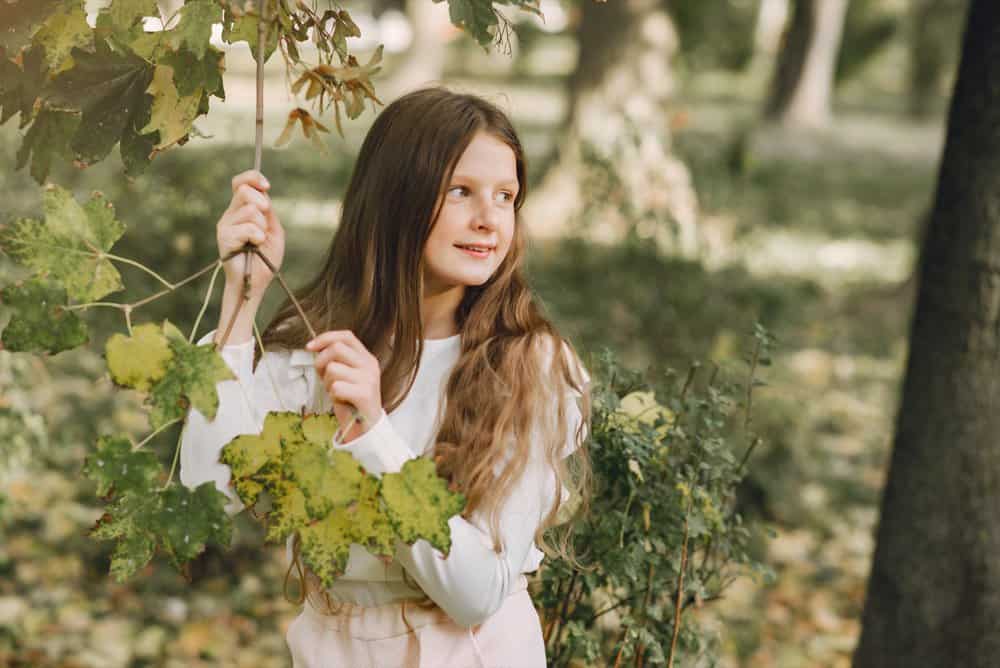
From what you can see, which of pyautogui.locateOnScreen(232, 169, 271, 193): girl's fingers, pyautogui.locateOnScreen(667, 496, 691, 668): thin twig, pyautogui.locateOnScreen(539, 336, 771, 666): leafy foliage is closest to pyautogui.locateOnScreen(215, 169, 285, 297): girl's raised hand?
pyautogui.locateOnScreen(232, 169, 271, 193): girl's fingers

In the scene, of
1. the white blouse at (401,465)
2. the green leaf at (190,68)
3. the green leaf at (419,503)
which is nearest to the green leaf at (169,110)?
the green leaf at (190,68)

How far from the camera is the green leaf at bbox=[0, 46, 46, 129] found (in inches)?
59.8

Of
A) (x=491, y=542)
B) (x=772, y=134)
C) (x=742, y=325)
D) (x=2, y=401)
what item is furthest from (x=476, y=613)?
(x=772, y=134)

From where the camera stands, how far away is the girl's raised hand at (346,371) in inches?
51.4

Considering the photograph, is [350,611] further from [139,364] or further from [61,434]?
[61,434]

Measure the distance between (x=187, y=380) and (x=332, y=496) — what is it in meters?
0.20

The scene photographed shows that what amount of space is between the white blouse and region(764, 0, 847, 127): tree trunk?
18.0 meters

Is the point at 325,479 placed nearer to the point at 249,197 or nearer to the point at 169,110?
the point at 249,197

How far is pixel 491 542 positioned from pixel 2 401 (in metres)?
2.21

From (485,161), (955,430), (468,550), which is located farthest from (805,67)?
(468,550)

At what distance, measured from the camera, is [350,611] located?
66.1 inches

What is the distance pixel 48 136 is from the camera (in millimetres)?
1580

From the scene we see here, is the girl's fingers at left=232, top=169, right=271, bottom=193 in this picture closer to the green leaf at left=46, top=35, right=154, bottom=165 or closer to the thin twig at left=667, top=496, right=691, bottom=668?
the green leaf at left=46, top=35, right=154, bottom=165

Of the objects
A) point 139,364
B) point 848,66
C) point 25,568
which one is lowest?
point 25,568
